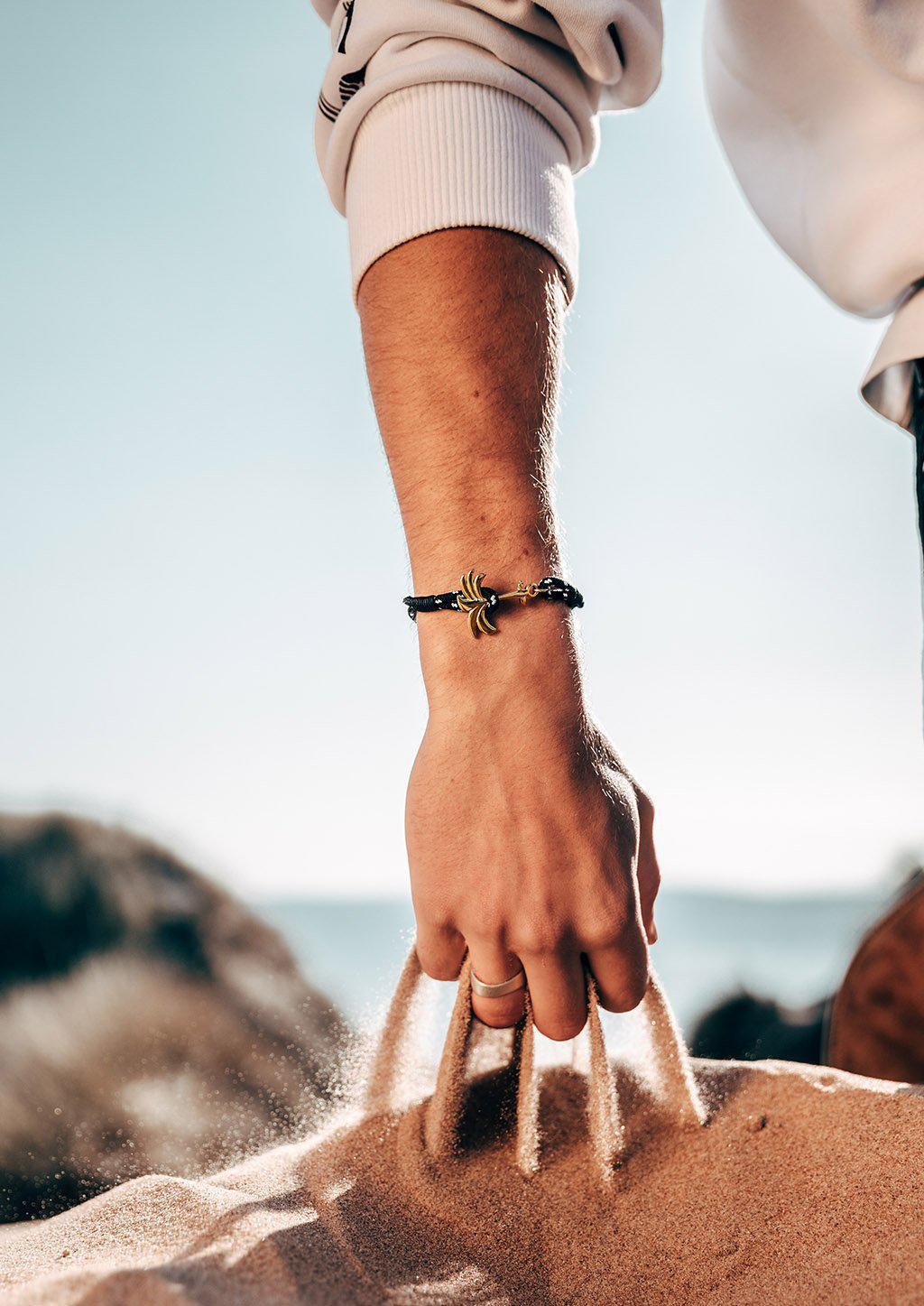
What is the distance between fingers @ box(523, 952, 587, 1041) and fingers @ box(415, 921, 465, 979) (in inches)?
2.9

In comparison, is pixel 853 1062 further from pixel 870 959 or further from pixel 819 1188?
pixel 819 1188

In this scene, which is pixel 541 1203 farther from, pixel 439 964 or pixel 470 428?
pixel 470 428

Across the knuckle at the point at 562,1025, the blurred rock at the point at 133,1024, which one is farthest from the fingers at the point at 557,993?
the blurred rock at the point at 133,1024

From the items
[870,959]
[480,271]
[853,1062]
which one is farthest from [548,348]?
[853,1062]

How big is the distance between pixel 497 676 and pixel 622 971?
0.97 feet

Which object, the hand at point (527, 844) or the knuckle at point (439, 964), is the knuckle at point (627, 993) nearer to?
the hand at point (527, 844)

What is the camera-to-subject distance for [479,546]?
0.78 m

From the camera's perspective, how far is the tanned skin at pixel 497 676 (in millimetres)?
719

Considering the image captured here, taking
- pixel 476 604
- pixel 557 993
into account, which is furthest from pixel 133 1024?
pixel 476 604

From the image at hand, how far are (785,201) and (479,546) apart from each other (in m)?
0.79

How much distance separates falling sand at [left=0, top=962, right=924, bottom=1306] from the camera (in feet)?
1.86

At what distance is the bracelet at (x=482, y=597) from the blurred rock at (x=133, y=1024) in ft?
2.15

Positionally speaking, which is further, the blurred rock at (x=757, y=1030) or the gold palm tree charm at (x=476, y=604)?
the blurred rock at (x=757, y=1030)

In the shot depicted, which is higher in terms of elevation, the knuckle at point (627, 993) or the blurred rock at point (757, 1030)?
the knuckle at point (627, 993)
